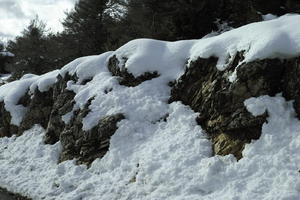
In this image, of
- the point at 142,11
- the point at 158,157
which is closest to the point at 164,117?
the point at 158,157

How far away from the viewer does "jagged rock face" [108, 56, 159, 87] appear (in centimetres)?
1074

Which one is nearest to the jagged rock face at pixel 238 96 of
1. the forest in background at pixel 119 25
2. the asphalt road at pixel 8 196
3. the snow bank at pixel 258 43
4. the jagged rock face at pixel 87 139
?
the snow bank at pixel 258 43

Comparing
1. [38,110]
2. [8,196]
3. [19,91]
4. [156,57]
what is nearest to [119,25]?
[19,91]

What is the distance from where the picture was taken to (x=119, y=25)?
18.5 metres

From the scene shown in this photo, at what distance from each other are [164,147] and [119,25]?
36.1 ft

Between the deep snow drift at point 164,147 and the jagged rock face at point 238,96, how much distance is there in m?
0.17

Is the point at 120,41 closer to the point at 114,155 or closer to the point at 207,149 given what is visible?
the point at 114,155

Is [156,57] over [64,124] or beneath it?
over

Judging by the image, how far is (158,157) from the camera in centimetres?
838

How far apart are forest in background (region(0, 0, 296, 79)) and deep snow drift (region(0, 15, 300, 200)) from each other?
3.64 metres

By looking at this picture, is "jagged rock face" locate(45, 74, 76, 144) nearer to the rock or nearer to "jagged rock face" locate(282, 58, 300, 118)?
the rock

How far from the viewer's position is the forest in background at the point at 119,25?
1488 centimetres

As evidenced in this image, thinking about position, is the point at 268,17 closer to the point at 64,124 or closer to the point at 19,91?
the point at 64,124

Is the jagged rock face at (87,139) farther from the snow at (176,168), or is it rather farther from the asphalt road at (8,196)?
the asphalt road at (8,196)
